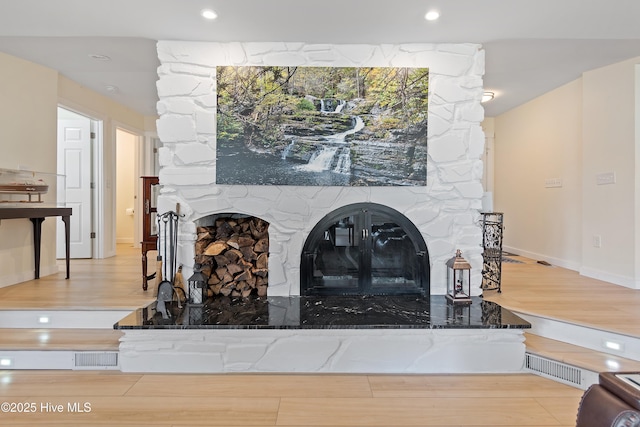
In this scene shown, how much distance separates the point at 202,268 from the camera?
3.10m

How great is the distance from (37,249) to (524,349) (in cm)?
461

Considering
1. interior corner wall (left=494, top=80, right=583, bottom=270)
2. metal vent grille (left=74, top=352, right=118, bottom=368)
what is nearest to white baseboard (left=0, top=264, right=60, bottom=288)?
metal vent grille (left=74, top=352, right=118, bottom=368)

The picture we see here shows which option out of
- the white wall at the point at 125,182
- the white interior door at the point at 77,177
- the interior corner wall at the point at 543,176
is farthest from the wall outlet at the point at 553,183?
the white wall at the point at 125,182

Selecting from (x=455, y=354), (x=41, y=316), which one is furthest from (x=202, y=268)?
(x=455, y=354)

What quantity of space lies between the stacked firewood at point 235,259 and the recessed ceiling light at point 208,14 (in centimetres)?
165

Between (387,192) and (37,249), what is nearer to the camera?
(387,192)

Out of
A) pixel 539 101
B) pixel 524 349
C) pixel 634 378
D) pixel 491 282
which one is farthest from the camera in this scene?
pixel 539 101

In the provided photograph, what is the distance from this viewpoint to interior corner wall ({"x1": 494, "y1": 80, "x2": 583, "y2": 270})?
4.35 metres

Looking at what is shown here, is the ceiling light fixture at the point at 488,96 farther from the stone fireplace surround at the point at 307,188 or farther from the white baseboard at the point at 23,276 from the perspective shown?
the white baseboard at the point at 23,276

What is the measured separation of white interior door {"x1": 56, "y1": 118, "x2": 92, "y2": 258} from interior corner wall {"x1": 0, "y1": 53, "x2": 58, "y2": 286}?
103cm

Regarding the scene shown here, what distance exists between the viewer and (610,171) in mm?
3773

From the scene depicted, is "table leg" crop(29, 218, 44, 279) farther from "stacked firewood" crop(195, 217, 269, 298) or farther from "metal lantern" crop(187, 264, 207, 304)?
"metal lantern" crop(187, 264, 207, 304)

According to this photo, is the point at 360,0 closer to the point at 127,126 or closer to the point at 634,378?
the point at 634,378

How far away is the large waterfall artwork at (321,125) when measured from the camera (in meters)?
3.06
